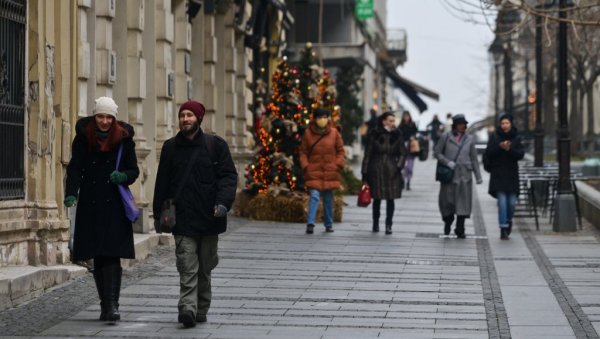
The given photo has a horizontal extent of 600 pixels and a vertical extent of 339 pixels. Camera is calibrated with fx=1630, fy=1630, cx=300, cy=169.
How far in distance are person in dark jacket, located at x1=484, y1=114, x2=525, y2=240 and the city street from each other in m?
0.50

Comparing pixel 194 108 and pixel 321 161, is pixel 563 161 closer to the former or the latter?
pixel 321 161

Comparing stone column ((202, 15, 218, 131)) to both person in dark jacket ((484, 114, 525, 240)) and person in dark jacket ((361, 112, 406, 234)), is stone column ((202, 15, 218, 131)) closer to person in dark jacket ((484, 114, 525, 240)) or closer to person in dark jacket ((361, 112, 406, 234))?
Answer: person in dark jacket ((361, 112, 406, 234))

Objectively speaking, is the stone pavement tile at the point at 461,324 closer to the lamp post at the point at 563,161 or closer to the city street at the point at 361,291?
the city street at the point at 361,291

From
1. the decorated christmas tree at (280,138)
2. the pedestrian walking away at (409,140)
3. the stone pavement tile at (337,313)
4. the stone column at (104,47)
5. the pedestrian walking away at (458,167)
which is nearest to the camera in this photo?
the stone pavement tile at (337,313)

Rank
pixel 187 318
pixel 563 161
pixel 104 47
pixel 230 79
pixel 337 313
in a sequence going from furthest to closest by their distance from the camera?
1. pixel 230 79
2. pixel 563 161
3. pixel 104 47
4. pixel 337 313
5. pixel 187 318

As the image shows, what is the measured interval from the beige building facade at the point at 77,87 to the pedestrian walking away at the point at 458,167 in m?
3.86

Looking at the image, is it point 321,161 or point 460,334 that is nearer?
point 460,334

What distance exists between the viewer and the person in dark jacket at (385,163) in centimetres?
2259

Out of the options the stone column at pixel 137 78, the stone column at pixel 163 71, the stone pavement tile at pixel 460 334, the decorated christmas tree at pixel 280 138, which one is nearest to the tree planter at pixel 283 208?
the decorated christmas tree at pixel 280 138

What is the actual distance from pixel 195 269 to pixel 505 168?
34.1ft

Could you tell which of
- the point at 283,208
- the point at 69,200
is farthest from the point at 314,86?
the point at 69,200

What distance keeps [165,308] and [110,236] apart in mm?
1211

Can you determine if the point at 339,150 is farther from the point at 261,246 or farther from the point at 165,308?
the point at 165,308

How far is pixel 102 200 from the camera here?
12.3 metres
